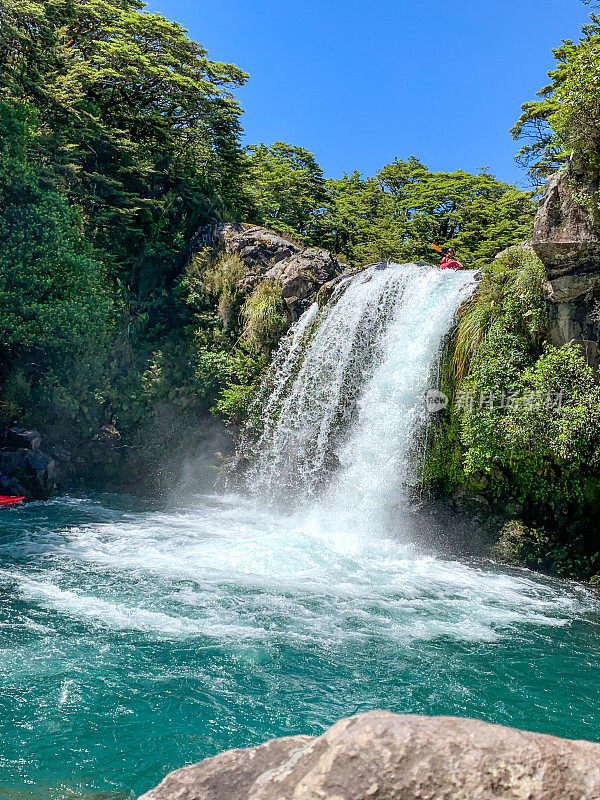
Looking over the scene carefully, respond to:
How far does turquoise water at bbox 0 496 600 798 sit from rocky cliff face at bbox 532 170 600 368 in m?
4.15

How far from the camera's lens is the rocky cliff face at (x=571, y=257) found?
31.7 ft

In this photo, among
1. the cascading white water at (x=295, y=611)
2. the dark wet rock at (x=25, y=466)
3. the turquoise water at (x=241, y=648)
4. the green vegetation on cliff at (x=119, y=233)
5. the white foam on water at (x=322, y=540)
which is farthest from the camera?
the green vegetation on cliff at (x=119, y=233)

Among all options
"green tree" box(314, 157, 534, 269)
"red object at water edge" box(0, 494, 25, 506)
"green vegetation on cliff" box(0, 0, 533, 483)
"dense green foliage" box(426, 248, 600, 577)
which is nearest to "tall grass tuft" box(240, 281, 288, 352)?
"green vegetation on cliff" box(0, 0, 533, 483)

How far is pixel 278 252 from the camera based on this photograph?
56.0 feet

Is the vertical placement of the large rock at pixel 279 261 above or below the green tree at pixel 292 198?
below

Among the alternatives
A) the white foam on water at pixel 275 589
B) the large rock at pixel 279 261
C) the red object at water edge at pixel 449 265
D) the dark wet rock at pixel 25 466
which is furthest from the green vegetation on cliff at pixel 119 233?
the white foam on water at pixel 275 589

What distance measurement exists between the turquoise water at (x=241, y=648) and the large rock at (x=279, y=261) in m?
7.28

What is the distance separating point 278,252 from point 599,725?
13.9 meters

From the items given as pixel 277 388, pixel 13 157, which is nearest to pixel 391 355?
pixel 277 388

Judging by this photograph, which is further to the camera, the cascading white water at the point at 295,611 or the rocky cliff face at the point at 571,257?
the rocky cliff face at the point at 571,257

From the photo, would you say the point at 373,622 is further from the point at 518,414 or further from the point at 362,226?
the point at 362,226

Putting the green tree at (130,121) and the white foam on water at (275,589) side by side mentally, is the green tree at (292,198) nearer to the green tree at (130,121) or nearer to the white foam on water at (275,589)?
the green tree at (130,121)

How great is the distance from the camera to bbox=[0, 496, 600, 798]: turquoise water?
4.93 metres

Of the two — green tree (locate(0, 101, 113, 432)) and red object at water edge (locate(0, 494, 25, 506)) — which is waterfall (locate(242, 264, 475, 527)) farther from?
red object at water edge (locate(0, 494, 25, 506))
